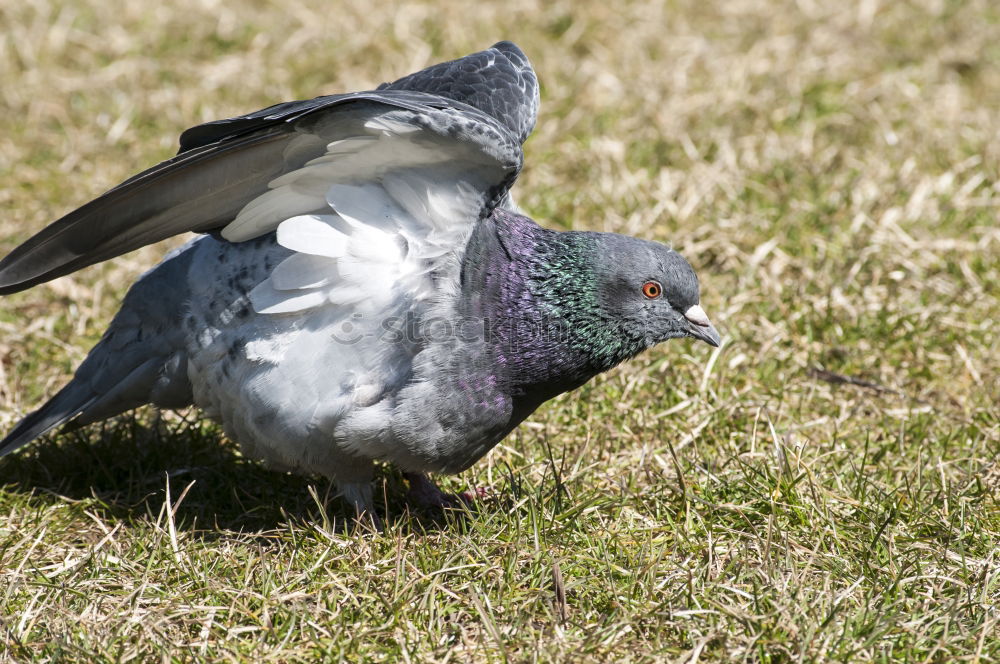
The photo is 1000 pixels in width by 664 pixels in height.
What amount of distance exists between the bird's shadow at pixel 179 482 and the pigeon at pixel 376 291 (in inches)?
15.6

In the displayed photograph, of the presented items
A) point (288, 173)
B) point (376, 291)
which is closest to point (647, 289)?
point (376, 291)

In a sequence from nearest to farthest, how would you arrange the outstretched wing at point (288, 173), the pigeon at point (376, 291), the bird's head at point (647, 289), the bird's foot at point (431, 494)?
the outstretched wing at point (288, 173) < the pigeon at point (376, 291) < the bird's head at point (647, 289) < the bird's foot at point (431, 494)

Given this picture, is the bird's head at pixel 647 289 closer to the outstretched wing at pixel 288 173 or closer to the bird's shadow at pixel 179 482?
the outstretched wing at pixel 288 173

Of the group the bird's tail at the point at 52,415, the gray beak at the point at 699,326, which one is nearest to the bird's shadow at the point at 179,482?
the bird's tail at the point at 52,415

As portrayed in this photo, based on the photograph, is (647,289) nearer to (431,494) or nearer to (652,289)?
(652,289)

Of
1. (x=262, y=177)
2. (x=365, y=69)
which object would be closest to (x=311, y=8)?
(x=365, y=69)

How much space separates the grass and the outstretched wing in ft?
3.42

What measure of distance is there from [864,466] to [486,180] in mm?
1943

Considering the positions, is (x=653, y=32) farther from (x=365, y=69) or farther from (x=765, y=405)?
(x=765, y=405)

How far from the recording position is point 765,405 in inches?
193

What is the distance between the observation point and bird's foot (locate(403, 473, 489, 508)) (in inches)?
176

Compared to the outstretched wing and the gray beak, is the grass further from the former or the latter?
the outstretched wing

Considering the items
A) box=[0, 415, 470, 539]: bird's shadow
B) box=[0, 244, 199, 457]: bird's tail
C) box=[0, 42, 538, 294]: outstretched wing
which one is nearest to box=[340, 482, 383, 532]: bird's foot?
box=[0, 415, 470, 539]: bird's shadow

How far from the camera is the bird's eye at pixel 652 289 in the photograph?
13.3 feet
